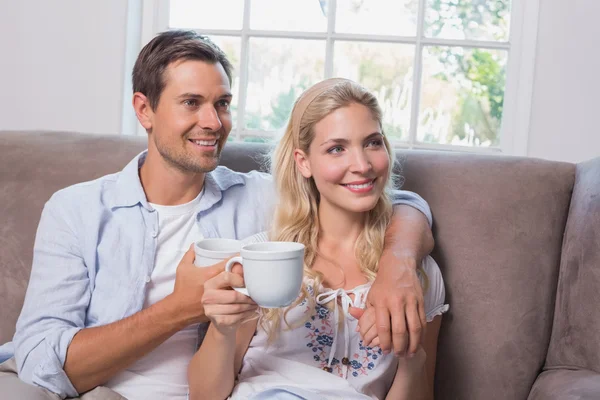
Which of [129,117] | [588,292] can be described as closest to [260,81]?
[129,117]

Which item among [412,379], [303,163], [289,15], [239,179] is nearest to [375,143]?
[303,163]

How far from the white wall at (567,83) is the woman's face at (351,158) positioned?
119 cm

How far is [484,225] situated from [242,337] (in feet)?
2.25

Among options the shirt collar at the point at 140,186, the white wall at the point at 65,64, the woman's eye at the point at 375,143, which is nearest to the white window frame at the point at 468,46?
the white wall at the point at 65,64

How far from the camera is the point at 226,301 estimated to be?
48.1 inches

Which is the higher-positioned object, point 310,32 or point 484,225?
point 310,32

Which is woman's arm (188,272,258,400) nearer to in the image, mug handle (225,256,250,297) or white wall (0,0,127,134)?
mug handle (225,256,250,297)

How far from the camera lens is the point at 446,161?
1925mm

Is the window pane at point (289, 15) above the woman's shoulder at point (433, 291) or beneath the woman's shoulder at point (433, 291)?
above

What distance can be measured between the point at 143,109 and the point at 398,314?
896 millimetres

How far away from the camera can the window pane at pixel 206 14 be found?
2.94 m

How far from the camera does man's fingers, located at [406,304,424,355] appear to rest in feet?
4.25

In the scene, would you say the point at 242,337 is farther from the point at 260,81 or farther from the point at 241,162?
the point at 260,81

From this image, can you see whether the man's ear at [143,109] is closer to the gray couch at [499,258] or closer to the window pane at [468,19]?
the gray couch at [499,258]
